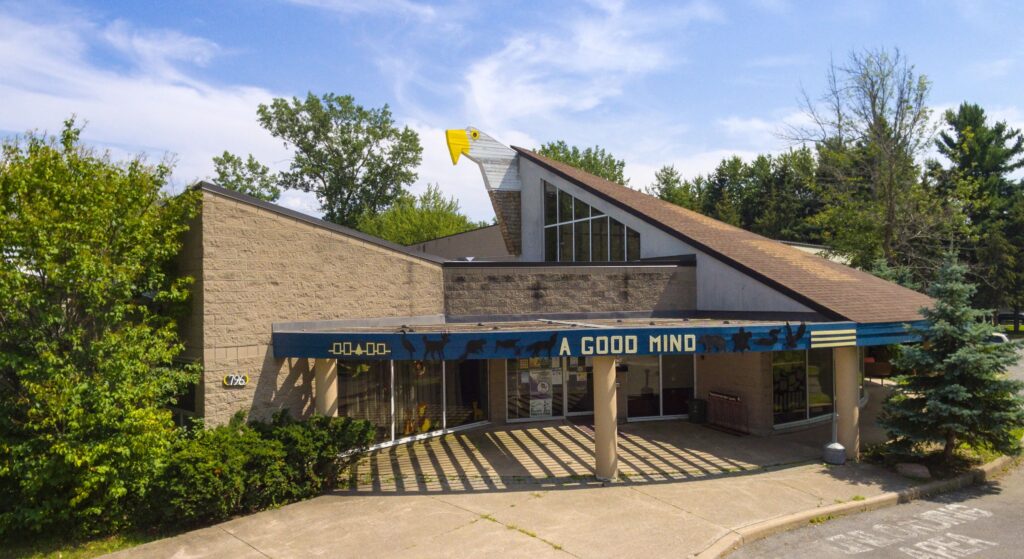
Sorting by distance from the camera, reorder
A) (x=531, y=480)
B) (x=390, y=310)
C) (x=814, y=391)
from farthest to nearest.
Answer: (x=814, y=391) < (x=390, y=310) < (x=531, y=480)

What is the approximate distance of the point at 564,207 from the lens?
22.5 meters

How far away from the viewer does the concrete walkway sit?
8.96m

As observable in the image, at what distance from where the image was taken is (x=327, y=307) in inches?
526

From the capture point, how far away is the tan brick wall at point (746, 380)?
15.8 metres

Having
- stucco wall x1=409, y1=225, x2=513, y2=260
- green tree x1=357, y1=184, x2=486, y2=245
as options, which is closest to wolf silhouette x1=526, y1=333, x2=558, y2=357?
stucco wall x1=409, y1=225, x2=513, y2=260

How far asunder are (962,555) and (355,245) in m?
12.0

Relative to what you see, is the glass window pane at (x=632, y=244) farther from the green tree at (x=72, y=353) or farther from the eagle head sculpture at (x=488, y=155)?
the green tree at (x=72, y=353)

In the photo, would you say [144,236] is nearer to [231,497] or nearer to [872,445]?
[231,497]

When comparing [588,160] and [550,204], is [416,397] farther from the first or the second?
[588,160]

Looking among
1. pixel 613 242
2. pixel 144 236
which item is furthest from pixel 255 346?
pixel 613 242

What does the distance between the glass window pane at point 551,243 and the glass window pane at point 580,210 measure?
1.33m

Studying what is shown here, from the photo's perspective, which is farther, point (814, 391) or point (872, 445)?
point (814, 391)

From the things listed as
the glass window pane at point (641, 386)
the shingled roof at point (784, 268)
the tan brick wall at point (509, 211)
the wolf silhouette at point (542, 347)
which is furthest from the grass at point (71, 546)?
the tan brick wall at point (509, 211)

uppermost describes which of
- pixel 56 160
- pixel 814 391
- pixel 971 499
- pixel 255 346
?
pixel 56 160
